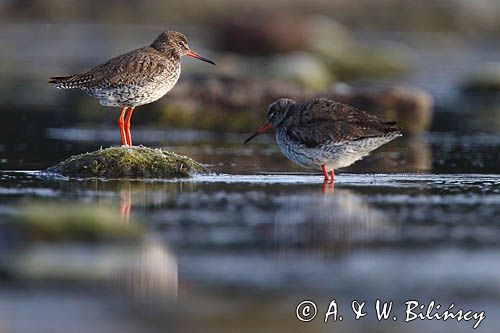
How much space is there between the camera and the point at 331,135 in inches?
548

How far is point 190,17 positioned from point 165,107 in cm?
3631

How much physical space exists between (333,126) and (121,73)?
3068 mm

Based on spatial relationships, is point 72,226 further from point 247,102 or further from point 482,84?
point 482,84

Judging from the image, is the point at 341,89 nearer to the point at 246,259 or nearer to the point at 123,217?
the point at 123,217

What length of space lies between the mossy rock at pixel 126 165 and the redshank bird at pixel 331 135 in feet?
4.70

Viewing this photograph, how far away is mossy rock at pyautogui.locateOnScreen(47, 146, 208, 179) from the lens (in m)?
14.1

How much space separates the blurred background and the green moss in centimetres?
2

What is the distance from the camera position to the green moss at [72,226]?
9.80 metres

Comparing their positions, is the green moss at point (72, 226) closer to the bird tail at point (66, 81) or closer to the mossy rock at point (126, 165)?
the mossy rock at point (126, 165)

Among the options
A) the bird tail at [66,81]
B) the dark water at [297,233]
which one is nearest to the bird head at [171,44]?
the bird tail at [66,81]

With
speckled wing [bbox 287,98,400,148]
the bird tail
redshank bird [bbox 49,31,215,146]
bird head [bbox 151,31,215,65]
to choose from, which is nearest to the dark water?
speckled wing [bbox 287,98,400,148]

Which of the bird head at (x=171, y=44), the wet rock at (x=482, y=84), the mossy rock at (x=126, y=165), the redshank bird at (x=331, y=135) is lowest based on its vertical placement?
the mossy rock at (x=126, y=165)

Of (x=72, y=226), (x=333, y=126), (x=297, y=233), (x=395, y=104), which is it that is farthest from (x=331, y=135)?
(x=395, y=104)

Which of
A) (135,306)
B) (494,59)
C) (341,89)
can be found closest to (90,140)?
(341,89)
